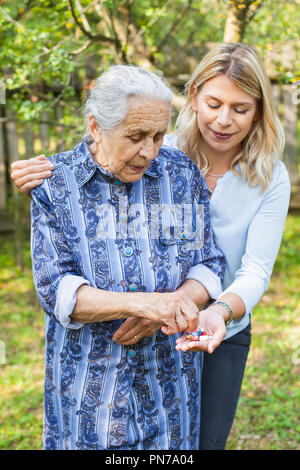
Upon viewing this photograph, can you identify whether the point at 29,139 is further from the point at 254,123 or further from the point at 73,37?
the point at 254,123

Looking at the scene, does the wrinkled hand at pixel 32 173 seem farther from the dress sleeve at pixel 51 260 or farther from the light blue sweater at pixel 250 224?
the light blue sweater at pixel 250 224

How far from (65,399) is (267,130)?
134cm

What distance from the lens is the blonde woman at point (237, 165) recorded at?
2039 mm

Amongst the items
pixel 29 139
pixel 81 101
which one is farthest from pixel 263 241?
pixel 29 139

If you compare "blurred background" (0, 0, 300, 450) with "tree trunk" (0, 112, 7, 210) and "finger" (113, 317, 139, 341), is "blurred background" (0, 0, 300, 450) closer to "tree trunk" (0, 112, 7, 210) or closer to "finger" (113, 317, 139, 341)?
"tree trunk" (0, 112, 7, 210)

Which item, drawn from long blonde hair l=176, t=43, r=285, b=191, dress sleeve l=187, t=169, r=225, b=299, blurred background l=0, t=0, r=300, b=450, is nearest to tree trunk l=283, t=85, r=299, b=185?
blurred background l=0, t=0, r=300, b=450

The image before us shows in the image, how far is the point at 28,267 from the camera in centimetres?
641

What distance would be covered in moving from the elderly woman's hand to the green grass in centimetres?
200

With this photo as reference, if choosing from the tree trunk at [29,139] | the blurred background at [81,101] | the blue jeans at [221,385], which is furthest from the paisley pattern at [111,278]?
the tree trunk at [29,139]

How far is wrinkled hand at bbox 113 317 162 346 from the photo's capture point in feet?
6.08

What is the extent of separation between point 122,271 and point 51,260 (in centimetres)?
25

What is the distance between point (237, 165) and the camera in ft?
7.28
